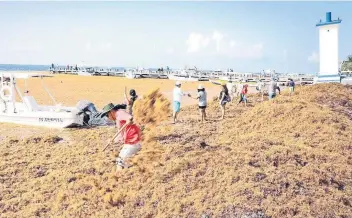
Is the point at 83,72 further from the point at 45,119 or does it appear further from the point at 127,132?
the point at 127,132

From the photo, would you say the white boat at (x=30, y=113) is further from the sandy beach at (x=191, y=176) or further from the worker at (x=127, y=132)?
the worker at (x=127, y=132)

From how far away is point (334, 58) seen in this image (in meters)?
24.9

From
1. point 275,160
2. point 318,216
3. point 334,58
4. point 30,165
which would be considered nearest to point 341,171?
point 275,160

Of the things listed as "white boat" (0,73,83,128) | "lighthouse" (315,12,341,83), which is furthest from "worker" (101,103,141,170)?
"lighthouse" (315,12,341,83)

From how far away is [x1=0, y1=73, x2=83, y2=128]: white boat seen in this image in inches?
573

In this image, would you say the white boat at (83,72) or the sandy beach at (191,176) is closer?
the sandy beach at (191,176)

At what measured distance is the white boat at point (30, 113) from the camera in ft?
47.7

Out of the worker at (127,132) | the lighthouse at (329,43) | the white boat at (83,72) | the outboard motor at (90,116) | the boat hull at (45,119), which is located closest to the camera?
the worker at (127,132)

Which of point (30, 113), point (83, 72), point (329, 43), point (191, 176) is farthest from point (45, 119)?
point (83, 72)

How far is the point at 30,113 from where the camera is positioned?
1557cm

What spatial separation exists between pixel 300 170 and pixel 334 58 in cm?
1879

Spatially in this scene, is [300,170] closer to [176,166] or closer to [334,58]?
[176,166]

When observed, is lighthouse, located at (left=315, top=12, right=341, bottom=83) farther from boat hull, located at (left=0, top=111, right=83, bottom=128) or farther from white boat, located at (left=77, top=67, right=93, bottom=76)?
white boat, located at (left=77, top=67, right=93, bottom=76)

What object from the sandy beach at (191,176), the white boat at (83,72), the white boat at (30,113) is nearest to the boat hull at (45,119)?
the white boat at (30,113)
